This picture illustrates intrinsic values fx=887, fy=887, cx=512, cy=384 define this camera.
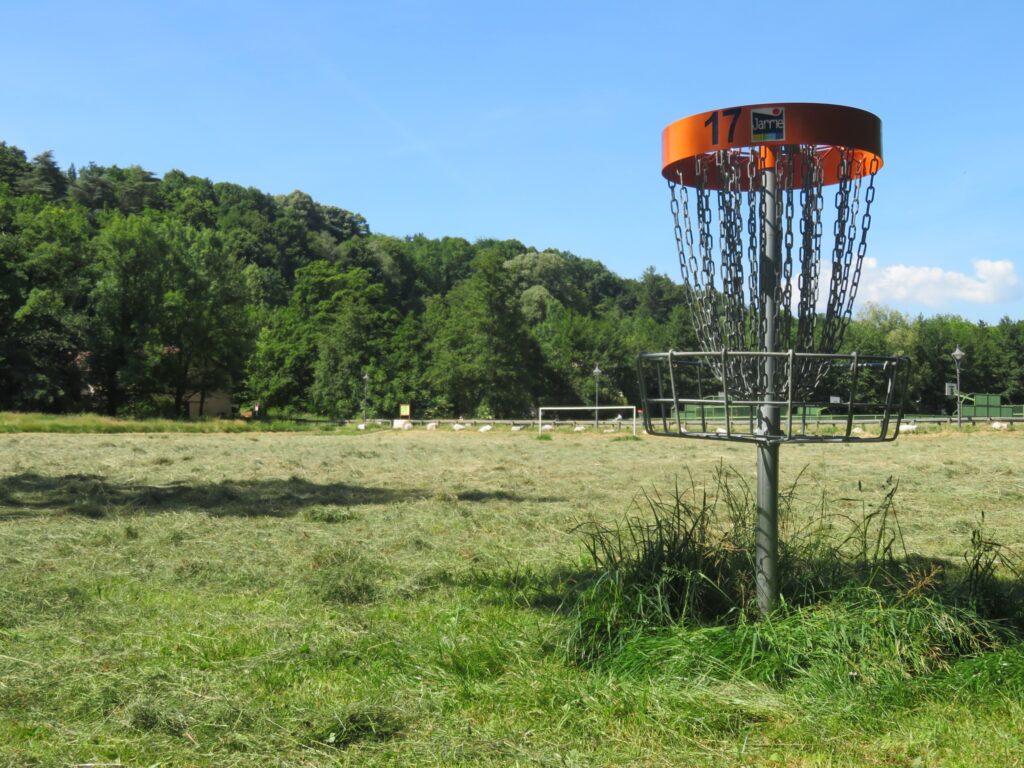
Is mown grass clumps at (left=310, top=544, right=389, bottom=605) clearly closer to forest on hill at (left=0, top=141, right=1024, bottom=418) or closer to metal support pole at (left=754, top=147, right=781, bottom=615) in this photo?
metal support pole at (left=754, top=147, right=781, bottom=615)

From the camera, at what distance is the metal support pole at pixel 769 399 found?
396 centimetres

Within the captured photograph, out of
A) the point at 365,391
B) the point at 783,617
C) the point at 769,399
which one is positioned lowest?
the point at 783,617

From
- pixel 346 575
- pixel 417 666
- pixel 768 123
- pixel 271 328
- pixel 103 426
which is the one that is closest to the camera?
Result: pixel 768 123

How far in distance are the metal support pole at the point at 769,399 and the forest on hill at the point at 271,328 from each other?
20833 millimetres

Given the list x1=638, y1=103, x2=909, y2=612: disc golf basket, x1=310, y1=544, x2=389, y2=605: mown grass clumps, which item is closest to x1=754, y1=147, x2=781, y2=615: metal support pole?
x1=638, y1=103, x2=909, y2=612: disc golf basket

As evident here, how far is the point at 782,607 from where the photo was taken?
14.0ft

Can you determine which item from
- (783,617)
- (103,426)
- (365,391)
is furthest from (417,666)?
(365,391)

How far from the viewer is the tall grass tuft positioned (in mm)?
3977

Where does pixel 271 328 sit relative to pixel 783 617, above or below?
above

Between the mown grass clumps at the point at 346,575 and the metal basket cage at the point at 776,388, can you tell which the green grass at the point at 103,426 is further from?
the metal basket cage at the point at 776,388

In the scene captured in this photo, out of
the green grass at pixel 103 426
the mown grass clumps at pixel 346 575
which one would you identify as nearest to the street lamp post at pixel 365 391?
the green grass at pixel 103 426

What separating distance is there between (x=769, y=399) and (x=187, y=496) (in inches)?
372

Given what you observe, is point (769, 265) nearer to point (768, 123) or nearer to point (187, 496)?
point (768, 123)

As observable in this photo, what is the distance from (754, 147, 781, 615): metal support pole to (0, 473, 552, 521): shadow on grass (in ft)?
22.8
